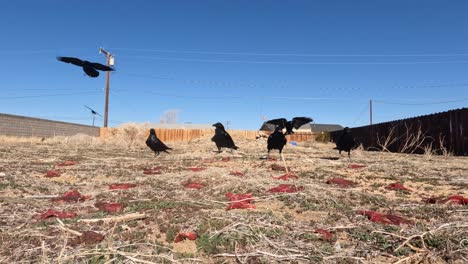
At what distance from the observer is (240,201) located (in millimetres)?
4145

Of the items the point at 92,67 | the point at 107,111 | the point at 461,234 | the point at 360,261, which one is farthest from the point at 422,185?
the point at 107,111

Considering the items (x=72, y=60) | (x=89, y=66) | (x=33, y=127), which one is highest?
(x=72, y=60)

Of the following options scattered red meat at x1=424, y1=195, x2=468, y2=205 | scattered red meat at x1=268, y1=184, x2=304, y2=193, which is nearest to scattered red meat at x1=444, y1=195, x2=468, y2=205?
scattered red meat at x1=424, y1=195, x2=468, y2=205

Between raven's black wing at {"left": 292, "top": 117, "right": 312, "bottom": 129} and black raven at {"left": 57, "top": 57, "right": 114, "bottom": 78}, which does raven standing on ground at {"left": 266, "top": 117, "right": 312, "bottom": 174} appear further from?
black raven at {"left": 57, "top": 57, "right": 114, "bottom": 78}

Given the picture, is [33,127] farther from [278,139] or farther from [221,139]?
[278,139]

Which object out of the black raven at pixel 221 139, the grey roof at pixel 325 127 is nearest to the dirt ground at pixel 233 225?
the black raven at pixel 221 139

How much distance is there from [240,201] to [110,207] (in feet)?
4.76

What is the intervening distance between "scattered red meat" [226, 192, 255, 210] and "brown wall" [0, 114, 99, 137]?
103ft

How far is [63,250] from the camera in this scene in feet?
8.35

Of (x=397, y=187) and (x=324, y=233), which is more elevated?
(x=397, y=187)

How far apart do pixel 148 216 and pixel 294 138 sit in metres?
36.0

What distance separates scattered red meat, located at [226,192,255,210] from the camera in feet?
13.0

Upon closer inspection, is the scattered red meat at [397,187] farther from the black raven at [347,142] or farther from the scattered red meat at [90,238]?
the black raven at [347,142]

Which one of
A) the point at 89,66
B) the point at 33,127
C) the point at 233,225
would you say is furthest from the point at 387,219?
the point at 33,127
